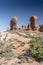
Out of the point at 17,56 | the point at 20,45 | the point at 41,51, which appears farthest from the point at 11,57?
the point at 20,45

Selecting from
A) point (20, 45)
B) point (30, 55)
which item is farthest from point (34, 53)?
point (20, 45)

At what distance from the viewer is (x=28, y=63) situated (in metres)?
13.3

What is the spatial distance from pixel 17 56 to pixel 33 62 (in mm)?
1853

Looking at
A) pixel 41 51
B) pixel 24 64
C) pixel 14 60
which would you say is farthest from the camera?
pixel 41 51

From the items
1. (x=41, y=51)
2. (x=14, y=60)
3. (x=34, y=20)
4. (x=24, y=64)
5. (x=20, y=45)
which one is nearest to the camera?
(x=24, y=64)

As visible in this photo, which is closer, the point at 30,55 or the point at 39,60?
the point at 39,60

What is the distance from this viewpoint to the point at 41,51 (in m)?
15.0

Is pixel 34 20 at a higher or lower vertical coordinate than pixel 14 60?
higher

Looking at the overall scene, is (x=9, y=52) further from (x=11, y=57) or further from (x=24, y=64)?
(x=24, y=64)

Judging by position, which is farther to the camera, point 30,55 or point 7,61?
point 30,55

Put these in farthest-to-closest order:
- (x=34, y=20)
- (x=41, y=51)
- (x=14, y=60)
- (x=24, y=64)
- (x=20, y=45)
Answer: (x=34, y=20)
(x=20, y=45)
(x=41, y=51)
(x=14, y=60)
(x=24, y=64)

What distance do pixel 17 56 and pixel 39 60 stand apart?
1.95 metres

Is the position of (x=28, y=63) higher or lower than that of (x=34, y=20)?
lower

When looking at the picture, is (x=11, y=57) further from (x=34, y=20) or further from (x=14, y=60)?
(x=34, y=20)
